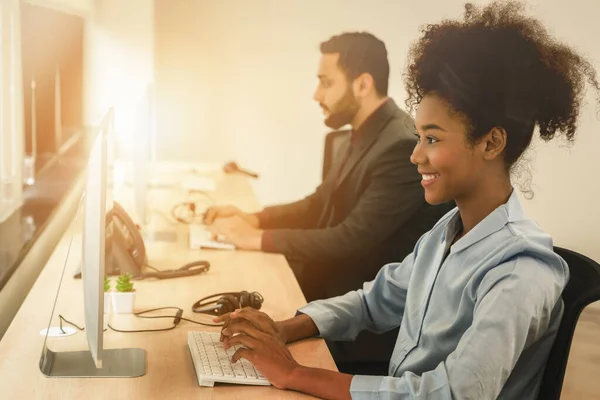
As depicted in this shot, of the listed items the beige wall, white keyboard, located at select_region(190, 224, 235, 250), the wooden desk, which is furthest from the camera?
the beige wall

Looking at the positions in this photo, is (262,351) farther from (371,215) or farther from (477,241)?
(371,215)

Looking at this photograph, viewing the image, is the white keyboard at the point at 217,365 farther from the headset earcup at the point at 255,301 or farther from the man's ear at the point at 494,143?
the man's ear at the point at 494,143

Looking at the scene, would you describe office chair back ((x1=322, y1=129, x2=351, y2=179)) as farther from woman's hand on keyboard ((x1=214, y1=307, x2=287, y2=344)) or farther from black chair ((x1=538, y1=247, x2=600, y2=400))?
black chair ((x1=538, y1=247, x2=600, y2=400))

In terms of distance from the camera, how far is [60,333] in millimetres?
1579

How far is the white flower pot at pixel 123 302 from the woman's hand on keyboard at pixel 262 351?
340mm

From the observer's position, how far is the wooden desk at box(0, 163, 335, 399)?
4.35 feet

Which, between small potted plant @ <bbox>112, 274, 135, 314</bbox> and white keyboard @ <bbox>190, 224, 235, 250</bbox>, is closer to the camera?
small potted plant @ <bbox>112, 274, 135, 314</bbox>

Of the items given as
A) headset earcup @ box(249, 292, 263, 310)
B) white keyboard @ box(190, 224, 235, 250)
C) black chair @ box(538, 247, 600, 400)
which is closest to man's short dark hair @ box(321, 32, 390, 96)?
white keyboard @ box(190, 224, 235, 250)

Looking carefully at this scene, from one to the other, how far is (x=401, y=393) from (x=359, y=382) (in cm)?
8

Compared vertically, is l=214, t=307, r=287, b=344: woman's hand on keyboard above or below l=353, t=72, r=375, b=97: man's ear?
below

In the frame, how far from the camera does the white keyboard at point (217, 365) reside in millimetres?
1357

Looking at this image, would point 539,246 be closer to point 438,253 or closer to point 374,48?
point 438,253

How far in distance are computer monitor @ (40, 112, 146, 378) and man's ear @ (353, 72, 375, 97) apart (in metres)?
1.52

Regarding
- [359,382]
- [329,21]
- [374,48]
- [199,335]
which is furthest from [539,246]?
[329,21]
